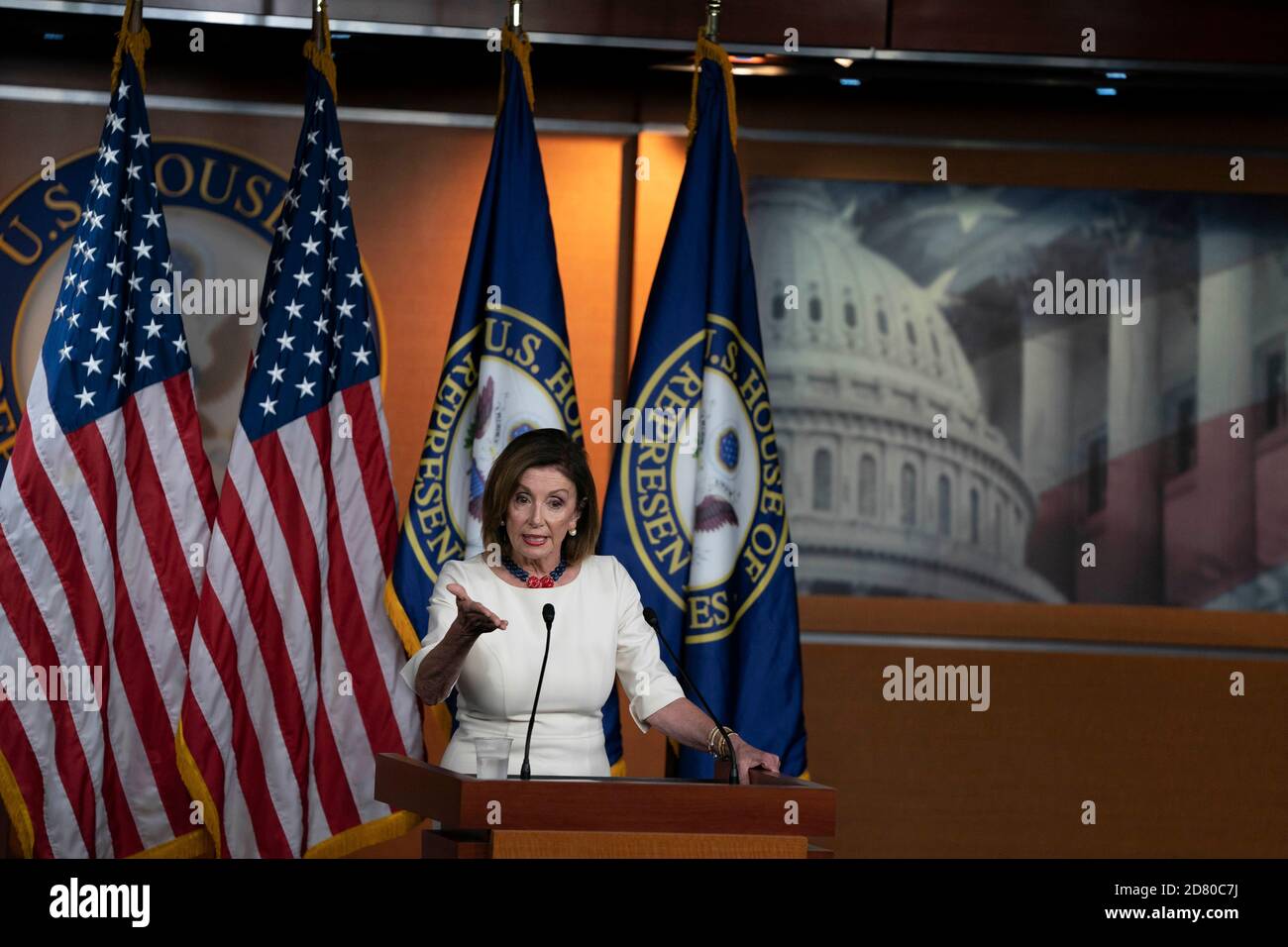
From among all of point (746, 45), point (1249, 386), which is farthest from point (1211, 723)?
point (746, 45)

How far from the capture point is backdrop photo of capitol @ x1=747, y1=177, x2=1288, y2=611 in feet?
16.5

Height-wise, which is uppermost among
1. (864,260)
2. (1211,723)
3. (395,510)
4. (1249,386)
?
(864,260)

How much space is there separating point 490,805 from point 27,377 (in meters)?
2.90

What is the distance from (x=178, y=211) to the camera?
16.1ft

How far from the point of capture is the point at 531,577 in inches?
137

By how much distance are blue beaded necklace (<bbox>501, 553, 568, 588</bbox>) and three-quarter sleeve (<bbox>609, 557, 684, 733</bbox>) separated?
14 centimetres

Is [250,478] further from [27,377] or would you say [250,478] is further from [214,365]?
[27,377]

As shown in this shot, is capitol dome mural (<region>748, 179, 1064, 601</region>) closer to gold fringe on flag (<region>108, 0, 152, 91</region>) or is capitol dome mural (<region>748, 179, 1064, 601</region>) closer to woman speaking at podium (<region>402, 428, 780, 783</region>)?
woman speaking at podium (<region>402, 428, 780, 783</region>)

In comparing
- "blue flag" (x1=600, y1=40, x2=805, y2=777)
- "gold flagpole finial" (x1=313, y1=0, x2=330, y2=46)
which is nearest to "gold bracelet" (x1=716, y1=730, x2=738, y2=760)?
"blue flag" (x1=600, y1=40, x2=805, y2=777)

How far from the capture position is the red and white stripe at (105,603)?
412 centimetres

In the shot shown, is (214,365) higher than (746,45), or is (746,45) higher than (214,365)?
(746,45)

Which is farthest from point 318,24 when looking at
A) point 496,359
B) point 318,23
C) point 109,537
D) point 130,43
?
point 109,537
